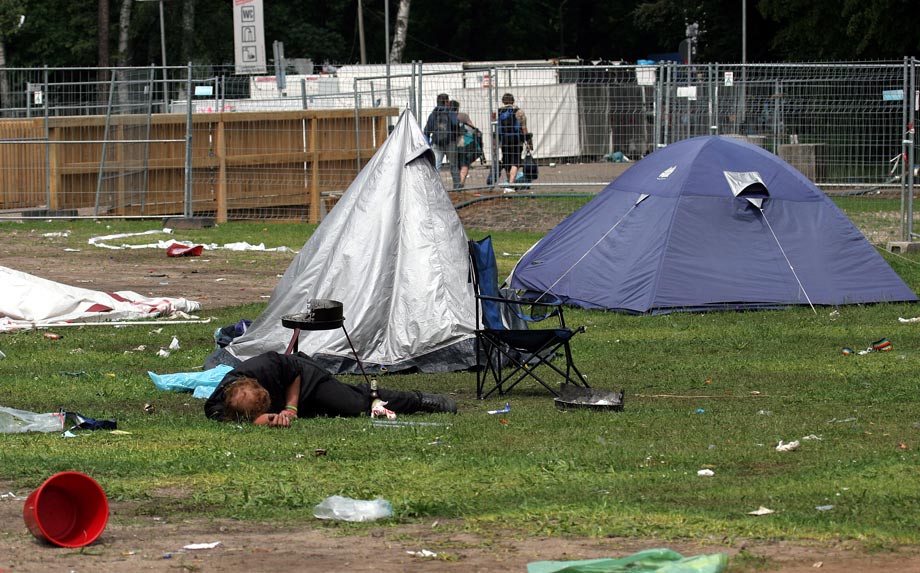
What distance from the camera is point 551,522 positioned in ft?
18.8

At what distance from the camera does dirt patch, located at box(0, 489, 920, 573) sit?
16.6 ft

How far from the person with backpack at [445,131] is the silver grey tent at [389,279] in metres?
11.5

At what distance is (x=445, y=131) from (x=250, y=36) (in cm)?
439

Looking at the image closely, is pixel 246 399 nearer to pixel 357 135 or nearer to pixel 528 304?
pixel 528 304

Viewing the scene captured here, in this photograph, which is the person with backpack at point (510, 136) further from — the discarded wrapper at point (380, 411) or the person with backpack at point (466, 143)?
the discarded wrapper at point (380, 411)

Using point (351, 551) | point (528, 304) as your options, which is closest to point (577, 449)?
point (351, 551)

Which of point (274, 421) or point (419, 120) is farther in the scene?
point (419, 120)

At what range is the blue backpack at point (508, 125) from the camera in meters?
22.4

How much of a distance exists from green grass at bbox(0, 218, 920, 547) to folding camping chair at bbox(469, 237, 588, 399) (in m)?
0.21

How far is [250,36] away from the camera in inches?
963

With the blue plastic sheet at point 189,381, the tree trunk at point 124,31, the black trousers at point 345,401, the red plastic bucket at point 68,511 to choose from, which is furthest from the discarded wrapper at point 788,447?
the tree trunk at point 124,31

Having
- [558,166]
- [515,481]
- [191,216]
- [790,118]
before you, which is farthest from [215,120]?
[515,481]

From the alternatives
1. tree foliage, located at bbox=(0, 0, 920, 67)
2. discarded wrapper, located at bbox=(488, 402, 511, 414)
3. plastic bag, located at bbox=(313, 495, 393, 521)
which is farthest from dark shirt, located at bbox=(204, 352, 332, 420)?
tree foliage, located at bbox=(0, 0, 920, 67)

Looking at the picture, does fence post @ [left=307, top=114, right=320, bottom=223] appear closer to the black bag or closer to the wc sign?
the wc sign
